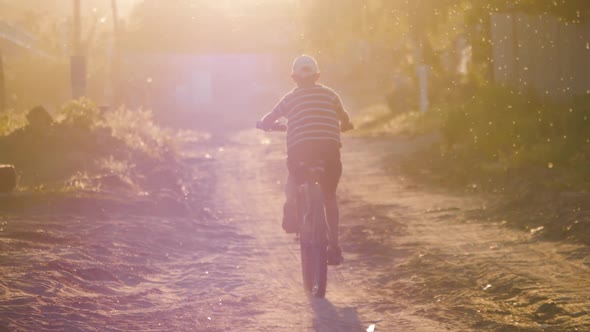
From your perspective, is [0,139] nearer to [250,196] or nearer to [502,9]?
[250,196]

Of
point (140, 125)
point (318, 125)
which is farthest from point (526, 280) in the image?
point (140, 125)

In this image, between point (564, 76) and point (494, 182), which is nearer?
point (494, 182)

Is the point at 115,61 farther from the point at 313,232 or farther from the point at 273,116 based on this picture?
the point at 313,232

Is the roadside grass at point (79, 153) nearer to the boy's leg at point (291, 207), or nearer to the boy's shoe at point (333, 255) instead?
the boy's leg at point (291, 207)

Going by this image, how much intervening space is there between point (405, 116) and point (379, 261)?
79.8ft

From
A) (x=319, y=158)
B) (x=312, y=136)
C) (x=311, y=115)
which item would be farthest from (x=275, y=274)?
(x=311, y=115)

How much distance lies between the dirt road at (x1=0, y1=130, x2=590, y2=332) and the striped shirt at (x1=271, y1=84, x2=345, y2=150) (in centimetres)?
129

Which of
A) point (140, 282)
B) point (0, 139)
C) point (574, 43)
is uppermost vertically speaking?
point (574, 43)

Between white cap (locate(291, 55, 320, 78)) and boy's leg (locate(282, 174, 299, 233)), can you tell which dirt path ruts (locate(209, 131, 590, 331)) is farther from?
white cap (locate(291, 55, 320, 78))

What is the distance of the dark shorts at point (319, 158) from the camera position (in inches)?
360

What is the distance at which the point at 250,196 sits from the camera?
17.5m

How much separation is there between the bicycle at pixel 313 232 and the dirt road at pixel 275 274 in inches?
6.8

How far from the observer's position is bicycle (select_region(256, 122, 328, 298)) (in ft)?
28.6

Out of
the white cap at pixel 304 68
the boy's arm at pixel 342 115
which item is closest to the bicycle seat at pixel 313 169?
the boy's arm at pixel 342 115
